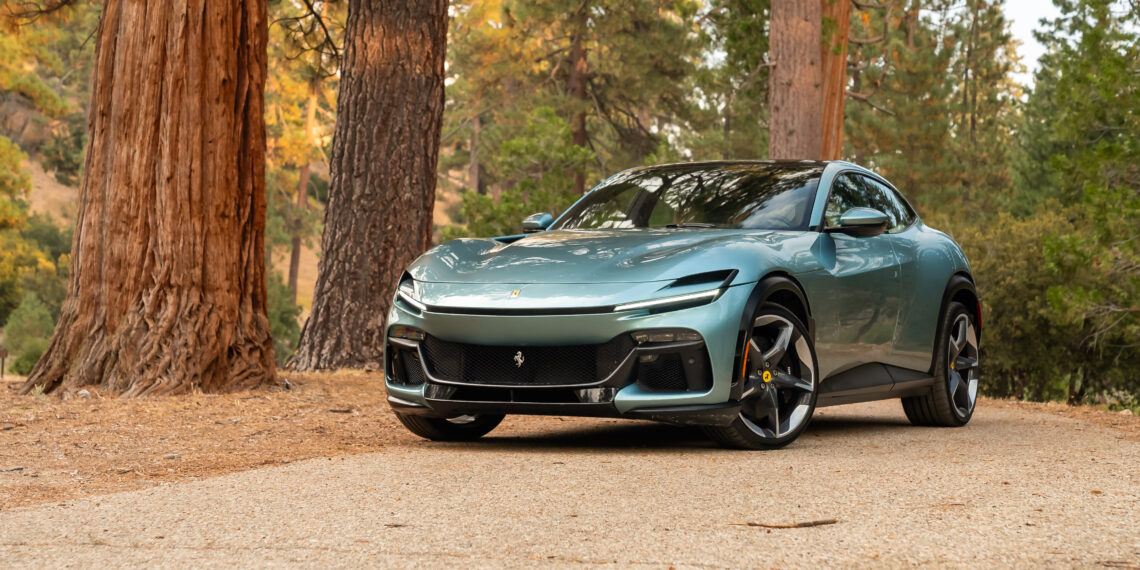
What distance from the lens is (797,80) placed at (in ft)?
48.0

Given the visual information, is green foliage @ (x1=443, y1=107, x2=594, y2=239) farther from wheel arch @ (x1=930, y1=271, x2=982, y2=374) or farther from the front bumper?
the front bumper

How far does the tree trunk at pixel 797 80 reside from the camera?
14.6 metres

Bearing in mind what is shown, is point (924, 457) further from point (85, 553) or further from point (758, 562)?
point (85, 553)

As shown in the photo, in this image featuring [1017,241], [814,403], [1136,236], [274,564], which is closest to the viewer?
[274,564]

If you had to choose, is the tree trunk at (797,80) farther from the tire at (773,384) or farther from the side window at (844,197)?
the tire at (773,384)

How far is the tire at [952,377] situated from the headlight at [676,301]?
9.47 ft

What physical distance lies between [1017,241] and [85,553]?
27483 mm

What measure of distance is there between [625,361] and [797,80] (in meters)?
9.39

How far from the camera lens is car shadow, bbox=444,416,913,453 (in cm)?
684

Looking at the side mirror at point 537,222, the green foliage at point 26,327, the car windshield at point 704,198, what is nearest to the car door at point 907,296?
the car windshield at point 704,198

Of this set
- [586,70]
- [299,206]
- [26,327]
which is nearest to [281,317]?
[26,327]

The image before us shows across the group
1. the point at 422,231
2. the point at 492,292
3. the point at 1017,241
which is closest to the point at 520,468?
the point at 492,292

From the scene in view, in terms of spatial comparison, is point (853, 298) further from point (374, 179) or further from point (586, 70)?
point (586, 70)

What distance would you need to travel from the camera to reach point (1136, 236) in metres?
17.7
